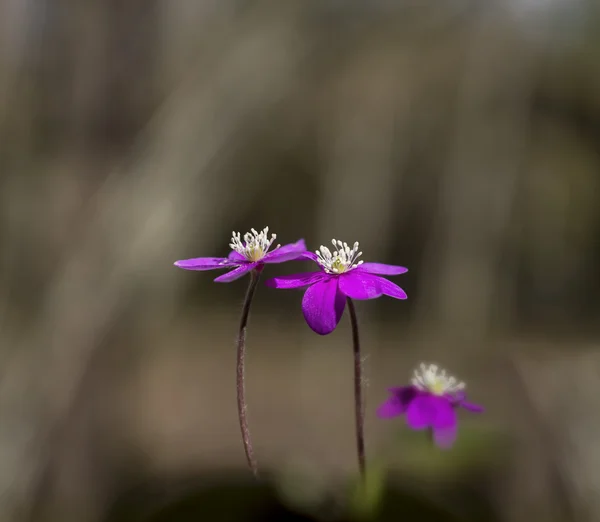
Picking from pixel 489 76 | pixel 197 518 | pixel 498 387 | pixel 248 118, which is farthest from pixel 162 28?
pixel 197 518

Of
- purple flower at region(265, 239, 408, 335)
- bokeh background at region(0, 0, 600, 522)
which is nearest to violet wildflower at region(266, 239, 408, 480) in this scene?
purple flower at region(265, 239, 408, 335)

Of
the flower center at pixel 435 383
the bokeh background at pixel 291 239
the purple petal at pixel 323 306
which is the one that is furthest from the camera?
the bokeh background at pixel 291 239

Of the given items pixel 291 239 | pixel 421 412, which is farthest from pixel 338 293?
pixel 291 239

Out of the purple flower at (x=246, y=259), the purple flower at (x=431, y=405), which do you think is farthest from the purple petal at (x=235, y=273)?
the purple flower at (x=431, y=405)

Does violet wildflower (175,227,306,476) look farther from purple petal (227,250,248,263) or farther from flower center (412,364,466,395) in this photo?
flower center (412,364,466,395)

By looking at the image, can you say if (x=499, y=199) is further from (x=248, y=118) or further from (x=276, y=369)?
(x=248, y=118)

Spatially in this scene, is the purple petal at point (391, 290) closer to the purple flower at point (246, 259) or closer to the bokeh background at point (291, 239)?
the purple flower at point (246, 259)
